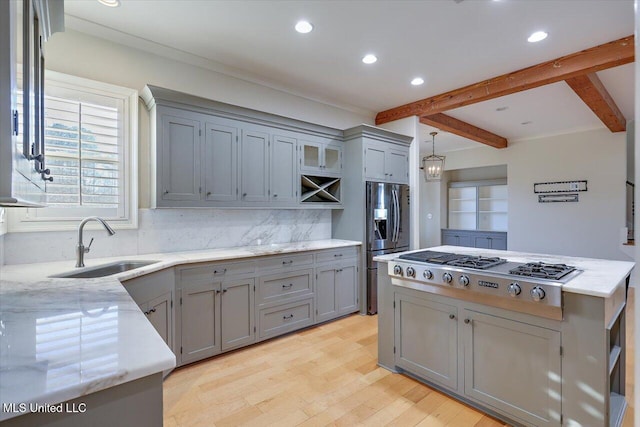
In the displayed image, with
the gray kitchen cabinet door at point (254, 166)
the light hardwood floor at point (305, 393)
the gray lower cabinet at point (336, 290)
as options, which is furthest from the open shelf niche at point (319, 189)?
the light hardwood floor at point (305, 393)

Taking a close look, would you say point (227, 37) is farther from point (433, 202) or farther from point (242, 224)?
point (433, 202)

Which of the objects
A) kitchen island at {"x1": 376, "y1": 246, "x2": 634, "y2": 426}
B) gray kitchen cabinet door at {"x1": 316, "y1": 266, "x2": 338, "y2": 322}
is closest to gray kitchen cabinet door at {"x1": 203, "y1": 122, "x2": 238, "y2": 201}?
gray kitchen cabinet door at {"x1": 316, "y1": 266, "x2": 338, "y2": 322}

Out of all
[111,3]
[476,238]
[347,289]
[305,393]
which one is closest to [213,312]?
[305,393]

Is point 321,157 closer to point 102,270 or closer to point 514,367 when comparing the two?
point 102,270

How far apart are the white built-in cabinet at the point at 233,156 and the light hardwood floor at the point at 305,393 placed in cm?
154

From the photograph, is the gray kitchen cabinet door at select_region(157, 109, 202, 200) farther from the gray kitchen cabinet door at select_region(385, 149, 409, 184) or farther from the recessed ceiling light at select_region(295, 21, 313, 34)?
the gray kitchen cabinet door at select_region(385, 149, 409, 184)

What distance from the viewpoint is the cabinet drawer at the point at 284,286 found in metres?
3.15

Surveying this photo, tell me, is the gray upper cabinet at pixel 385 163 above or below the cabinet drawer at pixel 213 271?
above

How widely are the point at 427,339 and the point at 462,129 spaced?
4409mm

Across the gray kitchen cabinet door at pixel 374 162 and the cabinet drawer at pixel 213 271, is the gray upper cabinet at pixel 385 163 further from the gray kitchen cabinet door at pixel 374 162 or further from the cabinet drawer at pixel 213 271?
the cabinet drawer at pixel 213 271

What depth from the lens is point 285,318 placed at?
10.9ft

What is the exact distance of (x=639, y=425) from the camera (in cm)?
73

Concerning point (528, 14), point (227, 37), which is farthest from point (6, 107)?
point (528, 14)

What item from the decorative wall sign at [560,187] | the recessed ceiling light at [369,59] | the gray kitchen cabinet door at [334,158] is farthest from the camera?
the decorative wall sign at [560,187]
